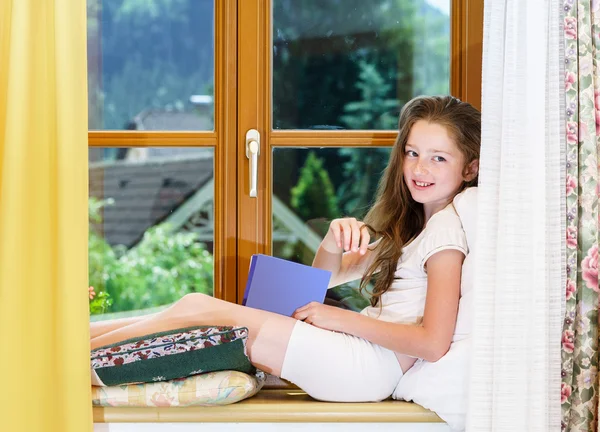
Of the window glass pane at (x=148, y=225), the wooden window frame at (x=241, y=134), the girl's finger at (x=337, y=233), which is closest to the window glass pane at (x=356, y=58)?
the wooden window frame at (x=241, y=134)

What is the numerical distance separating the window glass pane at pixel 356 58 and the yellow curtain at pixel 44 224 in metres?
0.80

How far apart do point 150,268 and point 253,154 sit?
475mm

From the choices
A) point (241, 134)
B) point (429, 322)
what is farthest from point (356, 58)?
point (429, 322)

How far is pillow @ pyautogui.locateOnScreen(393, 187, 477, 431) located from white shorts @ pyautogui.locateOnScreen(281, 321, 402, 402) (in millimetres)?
71

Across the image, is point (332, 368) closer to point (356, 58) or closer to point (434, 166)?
point (434, 166)

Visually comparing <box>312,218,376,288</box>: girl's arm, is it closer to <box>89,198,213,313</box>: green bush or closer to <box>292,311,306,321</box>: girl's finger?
<box>292,311,306,321</box>: girl's finger

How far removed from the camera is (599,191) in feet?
4.79

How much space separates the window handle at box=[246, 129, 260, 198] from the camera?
76.0 inches

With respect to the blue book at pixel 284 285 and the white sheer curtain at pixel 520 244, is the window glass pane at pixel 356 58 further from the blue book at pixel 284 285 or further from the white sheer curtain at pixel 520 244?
the white sheer curtain at pixel 520 244

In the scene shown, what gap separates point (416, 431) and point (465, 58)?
3.47 ft

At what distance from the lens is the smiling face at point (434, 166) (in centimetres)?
173

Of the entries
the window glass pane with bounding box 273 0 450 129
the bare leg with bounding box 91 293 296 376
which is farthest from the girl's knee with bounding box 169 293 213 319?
the window glass pane with bounding box 273 0 450 129

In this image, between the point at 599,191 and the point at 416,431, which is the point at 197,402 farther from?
the point at 599,191

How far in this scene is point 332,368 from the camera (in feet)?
5.07
